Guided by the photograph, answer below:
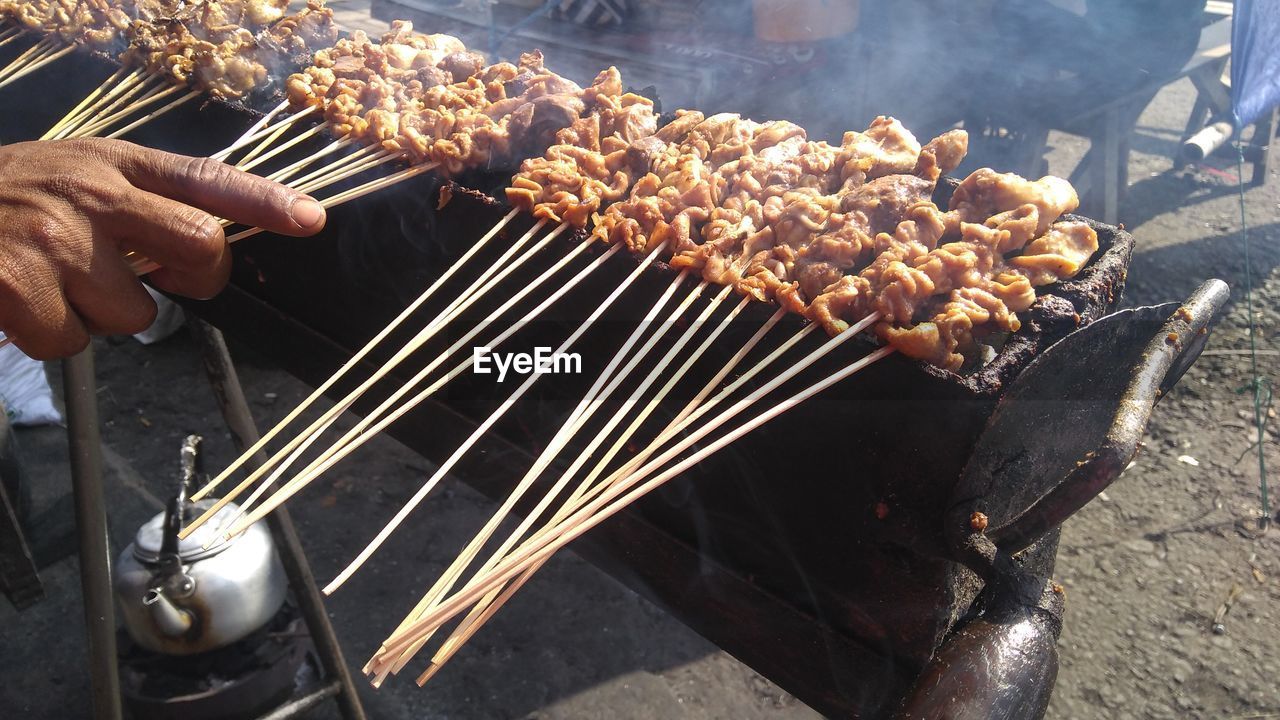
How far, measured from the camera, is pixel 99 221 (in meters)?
2.05

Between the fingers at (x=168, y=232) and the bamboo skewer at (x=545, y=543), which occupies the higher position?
the fingers at (x=168, y=232)

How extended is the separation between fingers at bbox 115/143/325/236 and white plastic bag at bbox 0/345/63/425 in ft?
16.2

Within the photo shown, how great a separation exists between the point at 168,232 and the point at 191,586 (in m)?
2.29

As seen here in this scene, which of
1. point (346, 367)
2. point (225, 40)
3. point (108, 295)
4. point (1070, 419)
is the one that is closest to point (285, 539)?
point (108, 295)

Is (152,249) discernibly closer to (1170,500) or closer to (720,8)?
(1170,500)

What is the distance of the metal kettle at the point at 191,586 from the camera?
12.0ft

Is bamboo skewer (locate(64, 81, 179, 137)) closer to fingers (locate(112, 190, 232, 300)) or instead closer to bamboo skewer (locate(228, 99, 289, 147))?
bamboo skewer (locate(228, 99, 289, 147))

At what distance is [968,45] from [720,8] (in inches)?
98.9

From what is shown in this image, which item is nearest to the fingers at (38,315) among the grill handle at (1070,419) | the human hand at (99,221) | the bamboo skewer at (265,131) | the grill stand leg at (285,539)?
the human hand at (99,221)

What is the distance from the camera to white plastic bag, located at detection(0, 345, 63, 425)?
5887mm

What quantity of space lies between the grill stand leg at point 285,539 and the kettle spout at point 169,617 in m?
0.50

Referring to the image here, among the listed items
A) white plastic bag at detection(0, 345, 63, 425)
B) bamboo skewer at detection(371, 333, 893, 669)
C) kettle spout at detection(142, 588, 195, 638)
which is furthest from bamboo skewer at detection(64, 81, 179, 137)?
white plastic bag at detection(0, 345, 63, 425)

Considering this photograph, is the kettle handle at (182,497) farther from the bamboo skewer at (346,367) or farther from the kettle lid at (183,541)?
the bamboo skewer at (346,367)

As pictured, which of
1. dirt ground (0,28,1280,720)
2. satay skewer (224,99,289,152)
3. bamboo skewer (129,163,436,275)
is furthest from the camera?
dirt ground (0,28,1280,720)
